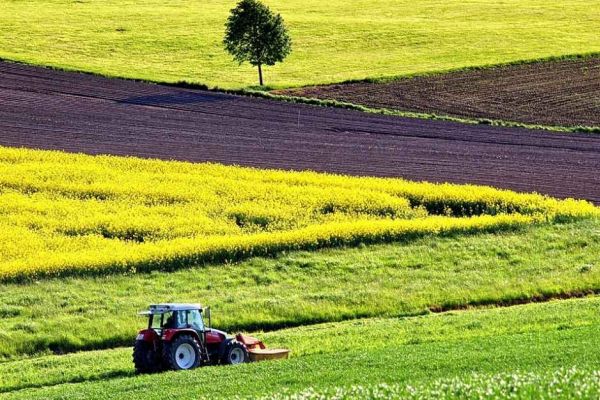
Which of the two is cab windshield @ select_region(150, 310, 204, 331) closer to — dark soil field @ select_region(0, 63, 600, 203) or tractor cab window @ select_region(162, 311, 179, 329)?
tractor cab window @ select_region(162, 311, 179, 329)

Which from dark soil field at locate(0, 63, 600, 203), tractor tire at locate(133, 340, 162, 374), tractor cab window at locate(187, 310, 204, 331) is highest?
dark soil field at locate(0, 63, 600, 203)

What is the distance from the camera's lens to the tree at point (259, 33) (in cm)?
6575

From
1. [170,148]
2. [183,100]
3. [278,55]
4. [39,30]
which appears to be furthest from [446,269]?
[39,30]

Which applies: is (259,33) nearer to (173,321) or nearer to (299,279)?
(299,279)

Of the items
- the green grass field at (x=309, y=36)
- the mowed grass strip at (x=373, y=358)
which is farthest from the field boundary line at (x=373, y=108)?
the mowed grass strip at (x=373, y=358)

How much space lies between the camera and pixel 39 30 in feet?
257

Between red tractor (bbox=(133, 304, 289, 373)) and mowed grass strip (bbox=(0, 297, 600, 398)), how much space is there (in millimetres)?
529

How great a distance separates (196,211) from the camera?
130ft

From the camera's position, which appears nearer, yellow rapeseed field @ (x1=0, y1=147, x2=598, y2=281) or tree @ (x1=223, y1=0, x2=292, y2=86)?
yellow rapeseed field @ (x1=0, y1=147, x2=598, y2=281)

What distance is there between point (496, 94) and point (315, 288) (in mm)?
34160

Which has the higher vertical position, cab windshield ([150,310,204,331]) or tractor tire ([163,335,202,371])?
cab windshield ([150,310,204,331])

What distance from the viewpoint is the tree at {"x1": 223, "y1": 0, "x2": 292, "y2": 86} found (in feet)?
216

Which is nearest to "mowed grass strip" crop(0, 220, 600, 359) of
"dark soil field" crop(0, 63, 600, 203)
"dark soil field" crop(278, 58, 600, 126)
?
"dark soil field" crop(0, 63, 600, 203)

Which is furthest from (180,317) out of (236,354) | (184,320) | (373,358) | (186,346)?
(373,358)
